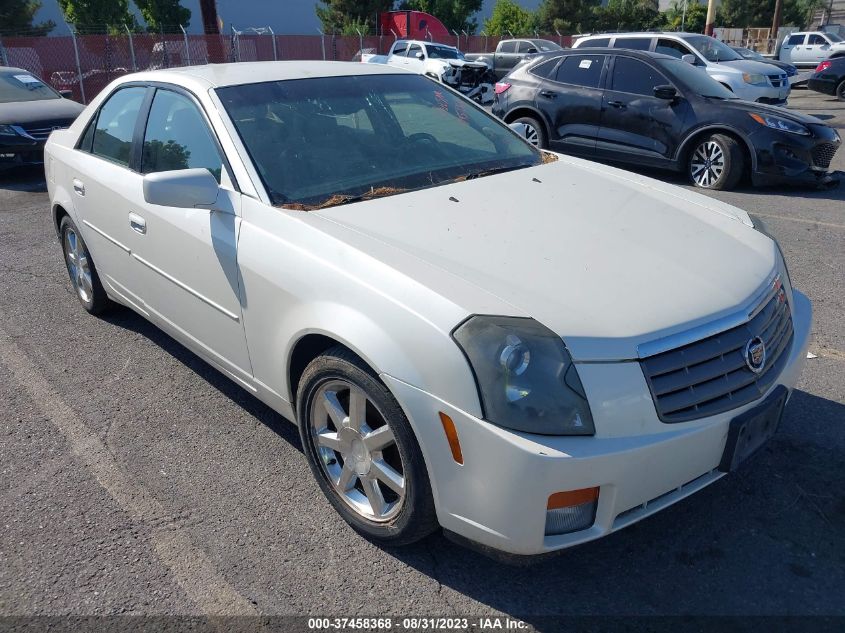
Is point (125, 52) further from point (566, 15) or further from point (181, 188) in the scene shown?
point (566, 15)

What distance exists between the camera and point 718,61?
14336 mm

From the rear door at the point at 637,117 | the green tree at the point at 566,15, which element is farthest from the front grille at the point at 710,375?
the green tree at the point at 566,15

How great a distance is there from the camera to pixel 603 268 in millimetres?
2549

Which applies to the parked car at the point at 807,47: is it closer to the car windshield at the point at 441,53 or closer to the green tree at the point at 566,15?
the car windshield at the point at 441,53

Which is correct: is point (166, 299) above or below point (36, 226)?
above

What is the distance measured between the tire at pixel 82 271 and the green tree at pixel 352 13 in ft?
111

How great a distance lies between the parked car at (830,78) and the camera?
58.1 feet

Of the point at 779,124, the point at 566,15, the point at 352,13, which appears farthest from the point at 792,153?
the point at 566,15

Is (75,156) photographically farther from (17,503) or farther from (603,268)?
(603,268)

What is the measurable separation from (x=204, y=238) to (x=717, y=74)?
1321 centimetres

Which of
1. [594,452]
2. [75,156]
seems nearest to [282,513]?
[594,452]

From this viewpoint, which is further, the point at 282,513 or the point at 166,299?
the point at 166,299

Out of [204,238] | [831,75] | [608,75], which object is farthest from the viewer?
[831,75]

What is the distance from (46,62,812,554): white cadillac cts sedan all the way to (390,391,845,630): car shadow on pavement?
0.33 meters
